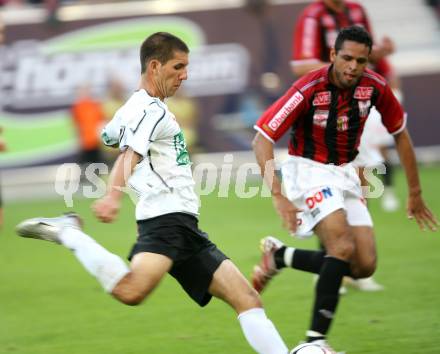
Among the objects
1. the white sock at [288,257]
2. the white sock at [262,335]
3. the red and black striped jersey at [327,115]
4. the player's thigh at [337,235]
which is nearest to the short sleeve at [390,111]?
the red and black striped jersey at [327,115]

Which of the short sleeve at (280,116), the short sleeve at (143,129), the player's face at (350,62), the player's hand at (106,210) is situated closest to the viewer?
the player's hand at (106,210)

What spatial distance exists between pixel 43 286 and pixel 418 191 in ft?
12.9

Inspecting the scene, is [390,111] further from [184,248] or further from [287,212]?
[184,248]

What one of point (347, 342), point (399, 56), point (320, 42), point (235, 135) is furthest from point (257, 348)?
point (399, 56)

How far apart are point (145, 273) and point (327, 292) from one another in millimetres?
1291

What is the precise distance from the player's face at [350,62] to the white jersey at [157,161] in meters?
1.27

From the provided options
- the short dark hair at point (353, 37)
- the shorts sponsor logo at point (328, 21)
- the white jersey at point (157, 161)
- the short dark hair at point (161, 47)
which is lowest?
the white jersey at point (157, 161)

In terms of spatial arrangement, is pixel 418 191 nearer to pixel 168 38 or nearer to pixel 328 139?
pixel 328 139

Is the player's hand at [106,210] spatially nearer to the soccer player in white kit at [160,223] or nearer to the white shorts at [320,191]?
the soccer player in white kit at [160,223]

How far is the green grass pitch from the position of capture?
622 cm

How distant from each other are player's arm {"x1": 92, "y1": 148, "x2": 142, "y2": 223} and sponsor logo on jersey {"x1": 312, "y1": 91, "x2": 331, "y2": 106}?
1493 mm

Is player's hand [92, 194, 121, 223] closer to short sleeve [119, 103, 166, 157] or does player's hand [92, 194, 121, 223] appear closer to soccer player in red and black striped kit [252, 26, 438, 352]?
short sleeve [119, 103, 166, 157]

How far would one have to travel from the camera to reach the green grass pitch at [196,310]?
622 centimetres

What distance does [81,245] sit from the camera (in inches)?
203
